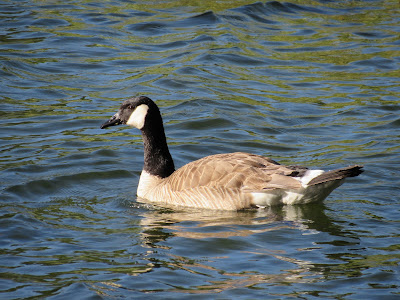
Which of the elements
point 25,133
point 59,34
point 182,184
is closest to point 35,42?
point 59,34

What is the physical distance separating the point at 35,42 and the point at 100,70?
8.11 feet

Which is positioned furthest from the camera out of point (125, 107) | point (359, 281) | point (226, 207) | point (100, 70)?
point (100, 70)

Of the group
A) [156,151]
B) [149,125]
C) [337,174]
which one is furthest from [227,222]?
[149,125]

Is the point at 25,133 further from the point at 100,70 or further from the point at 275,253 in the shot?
the point at 275,253

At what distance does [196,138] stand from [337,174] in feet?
14.5

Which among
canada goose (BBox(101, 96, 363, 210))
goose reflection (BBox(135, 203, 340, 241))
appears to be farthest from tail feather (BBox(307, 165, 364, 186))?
goose reflection (BBox(135, 203, 340, 241))

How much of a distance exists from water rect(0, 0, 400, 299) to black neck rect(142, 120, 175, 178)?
50 centimetres

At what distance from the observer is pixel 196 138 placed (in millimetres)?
12578

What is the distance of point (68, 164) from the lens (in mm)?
11148

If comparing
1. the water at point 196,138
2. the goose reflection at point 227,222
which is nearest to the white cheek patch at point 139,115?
the water at point 196,138

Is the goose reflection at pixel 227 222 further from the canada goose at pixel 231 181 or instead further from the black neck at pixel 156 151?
the black neck at pixel 156 151

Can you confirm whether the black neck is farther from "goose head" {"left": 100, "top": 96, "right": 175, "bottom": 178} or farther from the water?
the water

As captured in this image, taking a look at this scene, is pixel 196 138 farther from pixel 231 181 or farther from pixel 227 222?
pixel 227 222

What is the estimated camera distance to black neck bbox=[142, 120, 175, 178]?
10.3 m
